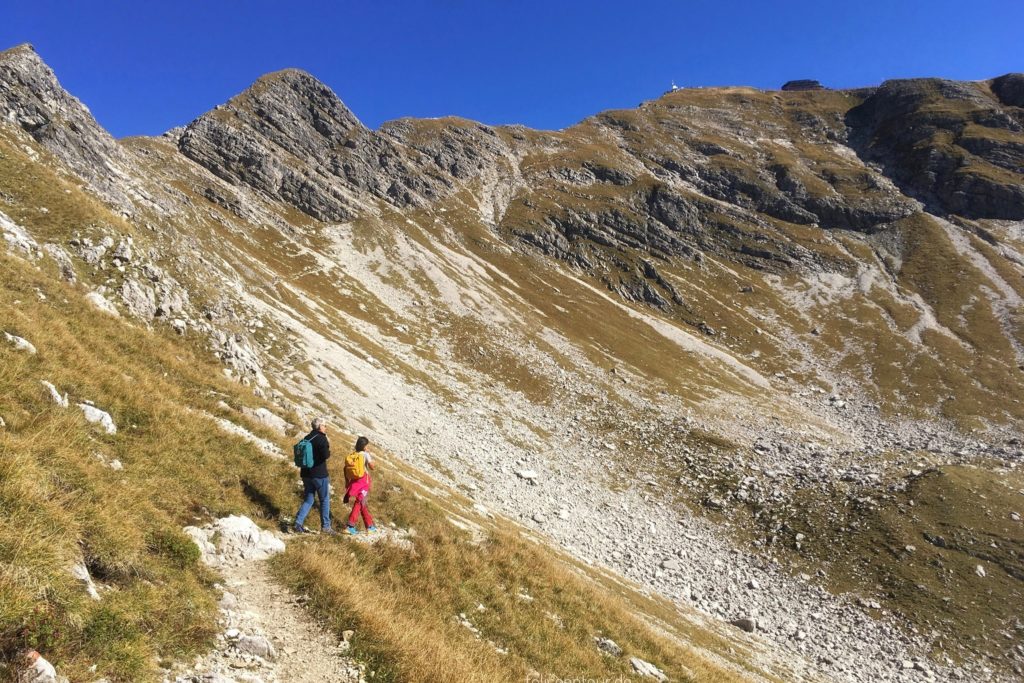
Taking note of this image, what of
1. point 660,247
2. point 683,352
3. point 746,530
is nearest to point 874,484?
point 746,530

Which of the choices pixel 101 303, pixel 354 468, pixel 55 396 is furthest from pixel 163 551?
pixel 101 303

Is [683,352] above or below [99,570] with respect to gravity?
above

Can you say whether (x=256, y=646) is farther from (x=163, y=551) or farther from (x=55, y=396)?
(x=55, y=396)

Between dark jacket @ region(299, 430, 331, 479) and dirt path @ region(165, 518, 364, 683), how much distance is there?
2991 millimetres

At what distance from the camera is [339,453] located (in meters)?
18.4

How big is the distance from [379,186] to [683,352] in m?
86.8

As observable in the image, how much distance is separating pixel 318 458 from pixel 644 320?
292 ft

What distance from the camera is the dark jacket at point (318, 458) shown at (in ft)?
38.4

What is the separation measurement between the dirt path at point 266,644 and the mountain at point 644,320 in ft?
43.8

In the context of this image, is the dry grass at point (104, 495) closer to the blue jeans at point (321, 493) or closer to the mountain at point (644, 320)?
the blue jeans at point (321, 493)

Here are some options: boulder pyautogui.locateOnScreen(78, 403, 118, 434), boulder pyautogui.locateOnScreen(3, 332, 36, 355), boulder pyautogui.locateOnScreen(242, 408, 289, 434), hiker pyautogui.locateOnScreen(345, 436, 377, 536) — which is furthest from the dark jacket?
boulder pyautogui.locateOnScreen(3, 332, 36, 355)

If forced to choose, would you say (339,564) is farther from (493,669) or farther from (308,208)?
(308,208)

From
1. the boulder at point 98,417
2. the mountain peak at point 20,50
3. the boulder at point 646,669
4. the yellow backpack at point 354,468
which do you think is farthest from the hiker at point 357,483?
the mountain peak at point 20,50

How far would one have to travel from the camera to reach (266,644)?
7000 millimetres
